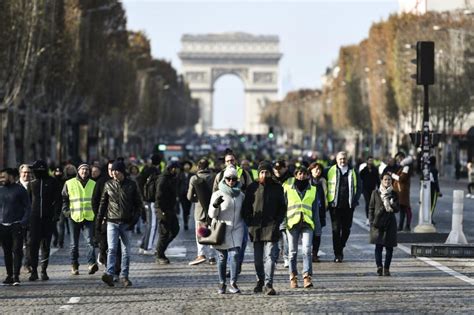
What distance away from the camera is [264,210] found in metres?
18.9

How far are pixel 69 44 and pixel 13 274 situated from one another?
48.1 m

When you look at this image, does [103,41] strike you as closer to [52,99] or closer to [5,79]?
[52,99]

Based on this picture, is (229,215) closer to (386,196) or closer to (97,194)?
(97,194)

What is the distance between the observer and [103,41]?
84.7 m

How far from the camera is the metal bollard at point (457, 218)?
26.6m

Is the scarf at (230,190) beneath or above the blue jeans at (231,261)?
above

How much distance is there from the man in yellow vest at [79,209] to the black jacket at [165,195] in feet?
7.81

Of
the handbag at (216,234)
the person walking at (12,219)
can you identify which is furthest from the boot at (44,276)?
the handbag at (216,234)

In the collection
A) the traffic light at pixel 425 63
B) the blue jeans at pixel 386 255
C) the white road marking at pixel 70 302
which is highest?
the traffic light at pixel 425 63

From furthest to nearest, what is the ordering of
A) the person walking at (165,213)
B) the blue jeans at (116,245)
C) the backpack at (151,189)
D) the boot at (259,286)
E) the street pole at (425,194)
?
the street pole at (425,194) → the backpack at (151,189) → the person walking at (165,213) → the blue jeans at (116,245) → the boot at (259,286)

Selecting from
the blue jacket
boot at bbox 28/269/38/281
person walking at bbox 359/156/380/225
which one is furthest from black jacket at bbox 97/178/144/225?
person walking at bbox 359/156/380/225

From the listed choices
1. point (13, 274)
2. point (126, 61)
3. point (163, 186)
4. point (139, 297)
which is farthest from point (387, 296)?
point (126, 61)

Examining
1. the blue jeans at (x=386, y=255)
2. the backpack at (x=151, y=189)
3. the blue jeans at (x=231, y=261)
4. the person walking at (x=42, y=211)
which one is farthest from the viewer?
the backpack at (x=151, y=189)

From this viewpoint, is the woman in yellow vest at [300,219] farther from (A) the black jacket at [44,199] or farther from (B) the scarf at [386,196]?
(A) the black jacket at [44,199]
